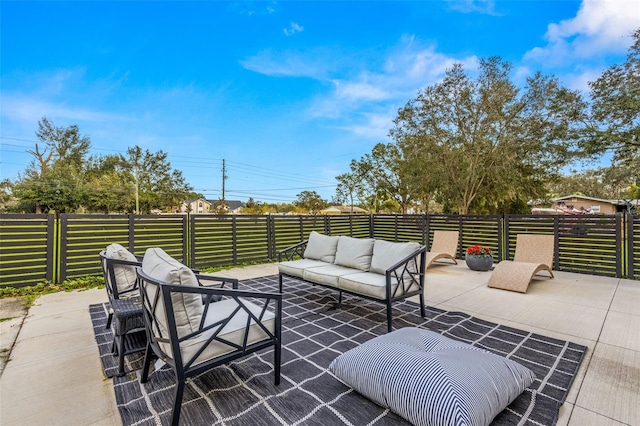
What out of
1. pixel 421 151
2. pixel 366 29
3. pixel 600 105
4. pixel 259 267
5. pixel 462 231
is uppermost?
pixel 366 29

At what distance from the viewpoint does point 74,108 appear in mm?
17516

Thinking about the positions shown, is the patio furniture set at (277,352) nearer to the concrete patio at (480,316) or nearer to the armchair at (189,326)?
the armchair at (189,326)

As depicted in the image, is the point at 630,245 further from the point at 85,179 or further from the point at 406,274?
the point at 85,179

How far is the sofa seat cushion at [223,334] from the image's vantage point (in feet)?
5.67

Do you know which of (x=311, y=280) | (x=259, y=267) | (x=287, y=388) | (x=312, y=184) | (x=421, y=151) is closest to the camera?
(x=287, y=388)

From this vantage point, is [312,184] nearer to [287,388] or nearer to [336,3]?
[336,3]

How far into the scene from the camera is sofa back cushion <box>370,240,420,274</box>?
349 centimetres

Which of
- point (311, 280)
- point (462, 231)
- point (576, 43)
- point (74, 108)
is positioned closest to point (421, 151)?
point (462, 231)

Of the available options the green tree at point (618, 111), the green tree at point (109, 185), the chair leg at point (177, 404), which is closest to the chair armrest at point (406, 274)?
the chair leg at point (177, 404)

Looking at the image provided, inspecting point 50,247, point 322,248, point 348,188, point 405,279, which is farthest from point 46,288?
point 348,188

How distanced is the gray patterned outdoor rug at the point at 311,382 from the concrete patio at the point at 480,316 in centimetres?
11

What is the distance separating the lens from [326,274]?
371 cm

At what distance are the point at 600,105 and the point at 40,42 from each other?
16.6 m

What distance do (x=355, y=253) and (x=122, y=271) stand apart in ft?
8.72
